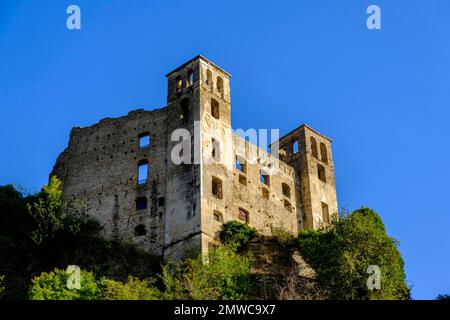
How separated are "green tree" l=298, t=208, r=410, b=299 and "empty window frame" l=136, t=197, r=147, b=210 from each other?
9079 millimetres

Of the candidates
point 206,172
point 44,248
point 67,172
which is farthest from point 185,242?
point 67,172

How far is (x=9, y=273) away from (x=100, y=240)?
4574 mm

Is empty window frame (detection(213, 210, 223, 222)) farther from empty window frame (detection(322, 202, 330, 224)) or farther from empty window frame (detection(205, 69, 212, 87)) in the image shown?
empty window frame (detection(322, 202, 330, 224))

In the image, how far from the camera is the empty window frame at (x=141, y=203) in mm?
42156

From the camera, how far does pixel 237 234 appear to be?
3988cm

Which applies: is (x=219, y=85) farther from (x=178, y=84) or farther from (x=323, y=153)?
(x=323, y=153)

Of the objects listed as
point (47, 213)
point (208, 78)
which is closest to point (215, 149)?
point (208, 78)

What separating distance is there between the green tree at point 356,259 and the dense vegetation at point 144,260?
0.04 m

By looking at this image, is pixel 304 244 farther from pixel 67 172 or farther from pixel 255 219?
pixel 67 172

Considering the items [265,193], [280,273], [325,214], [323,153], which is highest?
→ [323,153]

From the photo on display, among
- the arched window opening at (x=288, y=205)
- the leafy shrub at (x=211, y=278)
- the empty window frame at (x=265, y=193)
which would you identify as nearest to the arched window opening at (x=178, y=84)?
the empty window frame at (x=265, y=193)

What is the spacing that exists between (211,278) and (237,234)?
6152 mm

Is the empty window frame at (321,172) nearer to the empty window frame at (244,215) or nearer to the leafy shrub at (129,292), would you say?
the empty window frame at (244,215)

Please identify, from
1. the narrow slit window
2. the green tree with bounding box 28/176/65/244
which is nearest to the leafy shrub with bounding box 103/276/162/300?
the green tree with bounding box 28/176/65/244
